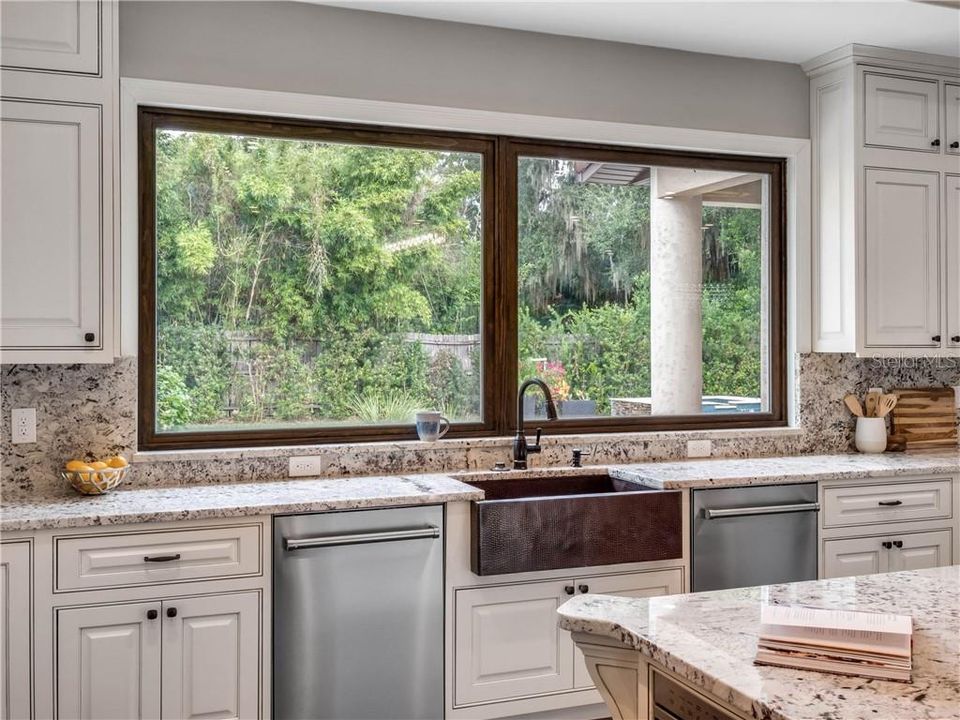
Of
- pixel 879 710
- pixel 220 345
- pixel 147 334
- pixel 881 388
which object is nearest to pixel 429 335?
pixel 220 345

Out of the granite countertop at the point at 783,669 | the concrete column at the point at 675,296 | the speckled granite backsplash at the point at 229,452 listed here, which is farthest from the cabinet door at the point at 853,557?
the granite countertop at the point at 783,669

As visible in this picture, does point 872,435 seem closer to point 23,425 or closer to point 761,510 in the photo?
point 761,510

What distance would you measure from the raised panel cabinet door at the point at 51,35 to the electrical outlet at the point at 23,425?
3.69ft

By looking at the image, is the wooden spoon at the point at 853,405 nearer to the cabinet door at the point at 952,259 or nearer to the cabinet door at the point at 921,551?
the cabinet door at the point at 952,259

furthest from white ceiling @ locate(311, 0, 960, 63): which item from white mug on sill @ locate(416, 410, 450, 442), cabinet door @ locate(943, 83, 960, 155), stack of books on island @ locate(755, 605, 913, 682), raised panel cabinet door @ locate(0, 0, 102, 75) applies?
stack of books on island @ locate(755, 605, 913, 682)

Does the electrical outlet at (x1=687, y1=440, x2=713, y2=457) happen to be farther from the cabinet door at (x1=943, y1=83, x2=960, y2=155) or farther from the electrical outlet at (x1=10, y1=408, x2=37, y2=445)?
the electrical outlet at (x1=10, y1=408, x2=37, y2=445)

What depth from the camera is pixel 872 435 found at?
158 inches

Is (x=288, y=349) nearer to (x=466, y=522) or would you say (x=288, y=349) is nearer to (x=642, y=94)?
(x=466, y=522)

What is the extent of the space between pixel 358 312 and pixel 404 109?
32.1 inches

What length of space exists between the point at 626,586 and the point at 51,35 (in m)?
2.65

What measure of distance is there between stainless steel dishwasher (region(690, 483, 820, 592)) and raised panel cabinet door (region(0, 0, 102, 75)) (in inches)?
102

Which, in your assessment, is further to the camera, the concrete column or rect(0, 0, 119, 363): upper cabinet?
the concrete column

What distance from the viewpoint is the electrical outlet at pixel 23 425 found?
9.58ft

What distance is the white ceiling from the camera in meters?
3.29
